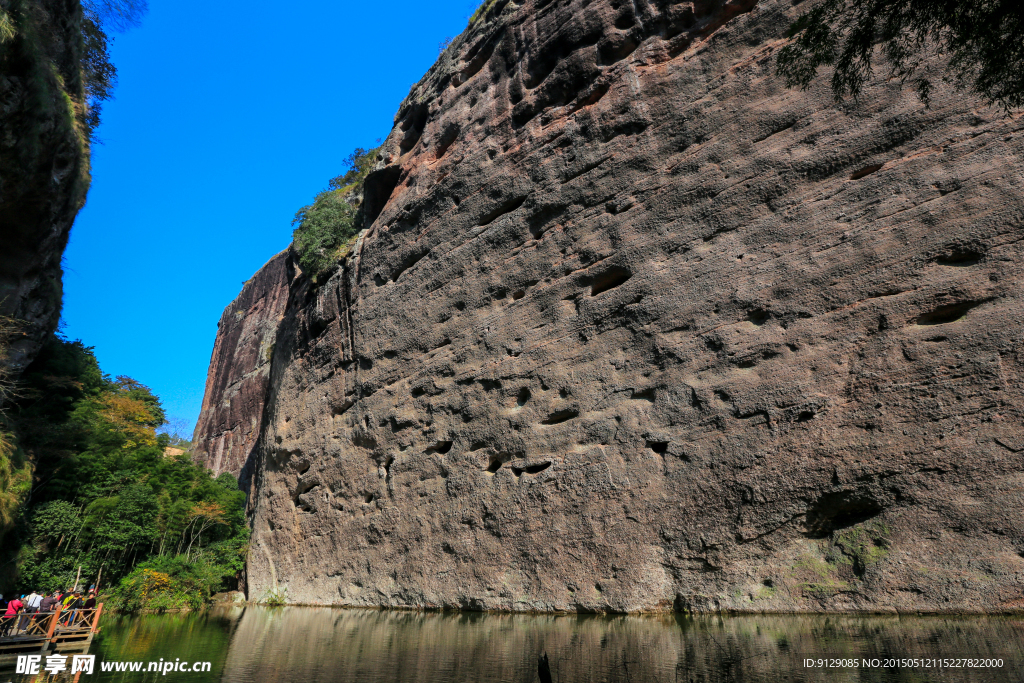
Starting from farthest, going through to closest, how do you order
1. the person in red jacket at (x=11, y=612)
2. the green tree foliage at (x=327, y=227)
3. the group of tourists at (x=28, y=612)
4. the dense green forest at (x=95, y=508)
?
the green tree foliage at (x=327, y=227), the dense green forest at (x=95, y=508), the person in red jacket at (x=11, y=612), the group of tourists at (x=28, y=612)

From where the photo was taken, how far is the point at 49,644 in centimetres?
907

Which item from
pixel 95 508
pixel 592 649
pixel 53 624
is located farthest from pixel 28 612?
pixel 95 508

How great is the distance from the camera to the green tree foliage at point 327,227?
1997 cm

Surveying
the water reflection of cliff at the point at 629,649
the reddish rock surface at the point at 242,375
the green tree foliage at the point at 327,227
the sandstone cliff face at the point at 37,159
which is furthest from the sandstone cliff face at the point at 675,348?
the reddish rock surface at the point at 242,375

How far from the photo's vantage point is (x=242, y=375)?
3850 cm

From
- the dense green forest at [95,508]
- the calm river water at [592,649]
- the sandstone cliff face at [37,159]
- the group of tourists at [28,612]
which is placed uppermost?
the sandstone cliff face at [37,159]

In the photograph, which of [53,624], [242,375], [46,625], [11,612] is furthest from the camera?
[242,375]

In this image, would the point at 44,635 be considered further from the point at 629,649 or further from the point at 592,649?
the point at 629,649

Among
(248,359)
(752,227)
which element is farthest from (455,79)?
(248,359)

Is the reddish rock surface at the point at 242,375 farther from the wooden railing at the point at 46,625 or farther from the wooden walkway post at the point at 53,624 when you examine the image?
the wooden walkway post at the point at 53,624

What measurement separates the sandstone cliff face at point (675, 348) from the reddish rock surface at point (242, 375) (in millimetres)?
19250

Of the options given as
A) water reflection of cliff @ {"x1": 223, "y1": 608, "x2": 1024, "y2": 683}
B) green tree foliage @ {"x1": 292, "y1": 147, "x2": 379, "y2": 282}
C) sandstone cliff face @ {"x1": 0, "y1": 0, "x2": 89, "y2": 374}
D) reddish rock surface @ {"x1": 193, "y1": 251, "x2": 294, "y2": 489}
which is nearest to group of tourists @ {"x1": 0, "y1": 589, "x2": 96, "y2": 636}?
water reflection of cliff @ {"x1": 223, "y1": 608, "x2": 1024, "y2": 683}

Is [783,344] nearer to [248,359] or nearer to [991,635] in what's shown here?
[991,635]

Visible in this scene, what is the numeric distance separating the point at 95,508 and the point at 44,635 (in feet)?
40.2
